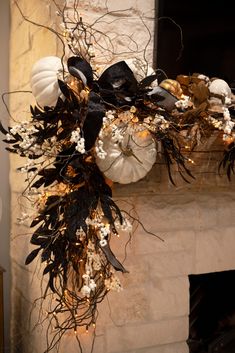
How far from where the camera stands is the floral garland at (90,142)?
1168 millimetres

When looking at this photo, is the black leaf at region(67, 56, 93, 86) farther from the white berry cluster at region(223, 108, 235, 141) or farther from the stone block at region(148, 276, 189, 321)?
the stone block at region(148, 276, 189, 321)

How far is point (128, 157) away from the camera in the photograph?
125cm

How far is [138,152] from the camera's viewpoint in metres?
1.27

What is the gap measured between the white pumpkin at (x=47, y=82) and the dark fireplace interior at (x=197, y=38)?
0.51 meters

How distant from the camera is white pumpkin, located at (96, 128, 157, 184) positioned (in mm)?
1229

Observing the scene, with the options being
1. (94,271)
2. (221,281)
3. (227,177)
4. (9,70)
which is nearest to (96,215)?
(94,271)

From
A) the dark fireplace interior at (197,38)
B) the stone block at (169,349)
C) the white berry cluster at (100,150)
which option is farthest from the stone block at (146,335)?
the dark fireplace interior at (197,38)

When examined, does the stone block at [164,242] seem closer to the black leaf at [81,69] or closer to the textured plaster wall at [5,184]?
the black leaf at [81,69]

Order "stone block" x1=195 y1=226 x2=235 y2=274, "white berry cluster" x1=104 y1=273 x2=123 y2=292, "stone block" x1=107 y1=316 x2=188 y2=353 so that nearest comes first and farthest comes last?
"white berry cluster" x1=104 y1=273 x2=123 y2=292, "stone block" x1=107 y1=316 x2=188 y2=353, "stone block" x1=195 y1=226 x2=235 y2=274

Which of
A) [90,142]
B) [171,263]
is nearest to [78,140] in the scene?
[90,142]

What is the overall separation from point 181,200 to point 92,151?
513 millimetres

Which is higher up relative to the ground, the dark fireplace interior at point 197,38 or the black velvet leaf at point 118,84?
the dark fireplace interior at point 197,38

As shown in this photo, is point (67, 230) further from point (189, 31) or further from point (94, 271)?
point (189, 31)

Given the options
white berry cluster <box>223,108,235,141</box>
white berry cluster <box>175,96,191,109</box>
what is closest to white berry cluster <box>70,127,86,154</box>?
white berry cluster <box>175,96,191,109</box>
